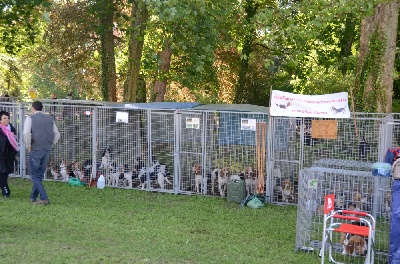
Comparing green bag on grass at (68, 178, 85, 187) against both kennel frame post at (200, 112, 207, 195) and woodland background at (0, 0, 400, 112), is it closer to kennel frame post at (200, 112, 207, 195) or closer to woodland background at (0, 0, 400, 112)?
kennel frame post at (200, 112, 207, 195)

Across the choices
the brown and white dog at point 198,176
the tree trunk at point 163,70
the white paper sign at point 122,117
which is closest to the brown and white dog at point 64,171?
the white paper sign at point 122,117

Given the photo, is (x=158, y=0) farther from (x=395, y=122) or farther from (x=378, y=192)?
(x=378, y=192)

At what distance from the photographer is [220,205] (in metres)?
12.3

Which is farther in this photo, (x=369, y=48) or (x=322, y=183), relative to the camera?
(x=369, y=48)

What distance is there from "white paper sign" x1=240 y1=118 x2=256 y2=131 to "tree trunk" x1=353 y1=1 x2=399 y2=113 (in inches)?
181

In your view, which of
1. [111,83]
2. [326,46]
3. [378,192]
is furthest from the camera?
[326,46]

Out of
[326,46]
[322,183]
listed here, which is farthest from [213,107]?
[326,46]

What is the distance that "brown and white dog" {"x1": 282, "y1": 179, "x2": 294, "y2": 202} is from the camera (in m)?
12.5

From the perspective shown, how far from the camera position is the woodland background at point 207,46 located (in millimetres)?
15188

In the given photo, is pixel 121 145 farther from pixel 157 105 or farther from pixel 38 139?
pixel 38 139

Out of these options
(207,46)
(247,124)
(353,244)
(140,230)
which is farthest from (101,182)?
(353,244)

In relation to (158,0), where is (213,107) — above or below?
below

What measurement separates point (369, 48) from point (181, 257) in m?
9.74

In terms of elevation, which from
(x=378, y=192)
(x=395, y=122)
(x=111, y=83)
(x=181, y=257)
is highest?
(x=111, y=83)
